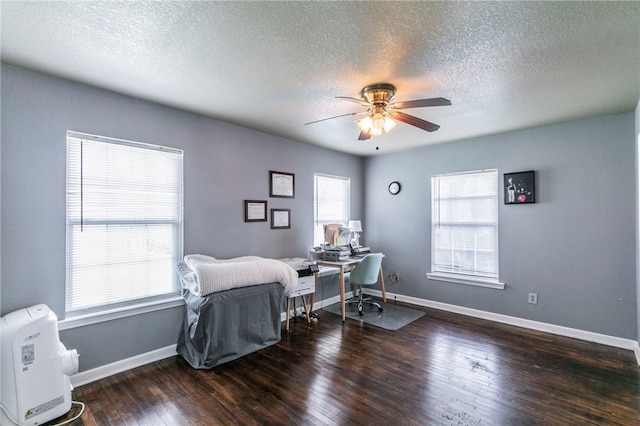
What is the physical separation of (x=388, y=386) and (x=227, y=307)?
5.03 ft

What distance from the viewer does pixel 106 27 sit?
1.76 metres

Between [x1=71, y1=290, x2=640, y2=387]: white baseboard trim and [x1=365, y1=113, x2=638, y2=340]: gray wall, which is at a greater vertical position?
[x1=365, y1=113, x2=638, y2=340]: gray wall

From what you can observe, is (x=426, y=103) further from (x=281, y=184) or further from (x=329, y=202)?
(x=329, y=202)

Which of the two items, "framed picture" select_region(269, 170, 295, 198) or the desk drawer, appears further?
"framed picture" select_region(269, 170, 295, 198)

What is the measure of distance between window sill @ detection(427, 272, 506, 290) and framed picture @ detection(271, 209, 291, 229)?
88.8 inches

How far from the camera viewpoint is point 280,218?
4184mm

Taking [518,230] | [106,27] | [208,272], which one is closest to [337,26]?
[106,27]

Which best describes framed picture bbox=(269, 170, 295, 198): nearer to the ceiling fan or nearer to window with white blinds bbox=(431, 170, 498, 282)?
the ceiling fan

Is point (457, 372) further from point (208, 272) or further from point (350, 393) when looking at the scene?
point (208, 272)

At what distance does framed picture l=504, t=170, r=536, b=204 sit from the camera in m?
3.78

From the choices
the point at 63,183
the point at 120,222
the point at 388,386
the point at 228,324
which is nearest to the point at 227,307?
the point at 228,324

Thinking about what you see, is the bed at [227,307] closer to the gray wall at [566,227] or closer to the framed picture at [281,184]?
the framed picture at [281,184]

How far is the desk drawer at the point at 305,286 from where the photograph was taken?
379 centimetres

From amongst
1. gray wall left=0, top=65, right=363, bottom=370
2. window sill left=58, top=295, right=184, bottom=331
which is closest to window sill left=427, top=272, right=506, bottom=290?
gray wall left=0, top=65, right=363, bottom=370
